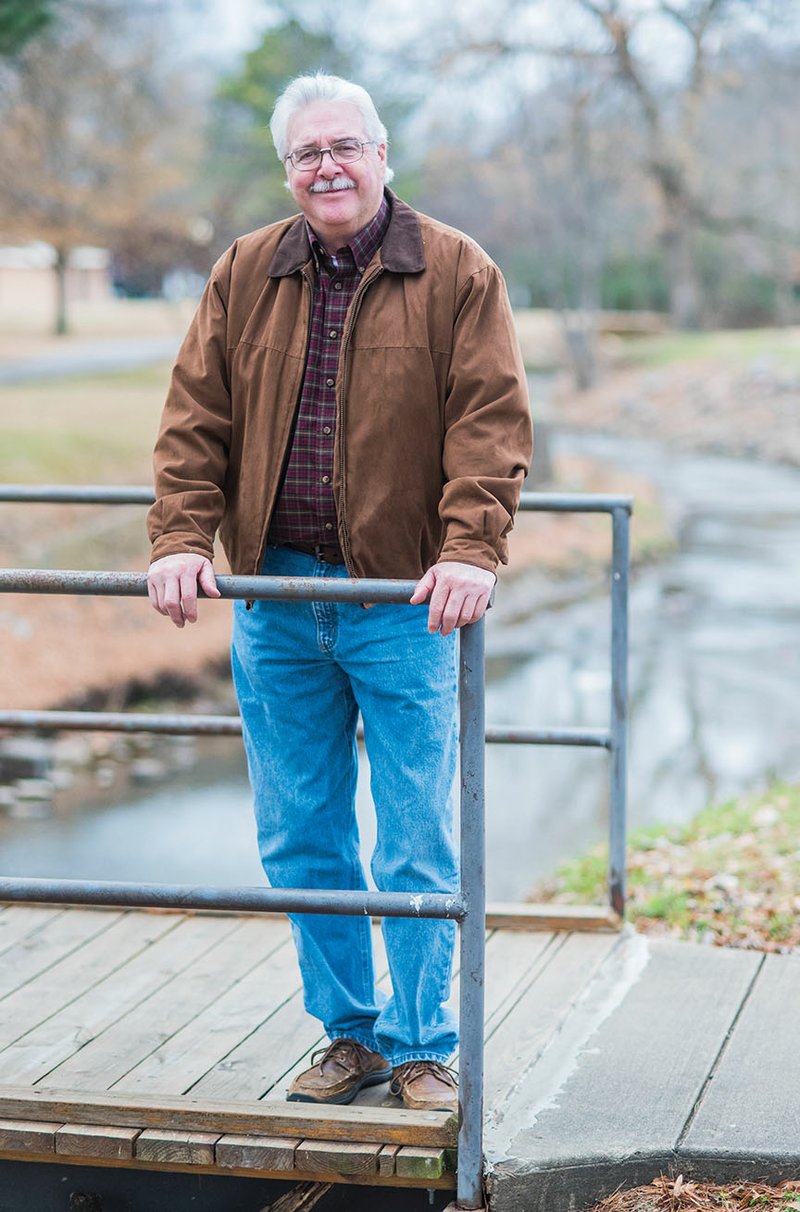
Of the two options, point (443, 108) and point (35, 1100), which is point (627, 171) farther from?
point (35, 1100)

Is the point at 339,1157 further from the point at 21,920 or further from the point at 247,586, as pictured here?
the point at 21,920

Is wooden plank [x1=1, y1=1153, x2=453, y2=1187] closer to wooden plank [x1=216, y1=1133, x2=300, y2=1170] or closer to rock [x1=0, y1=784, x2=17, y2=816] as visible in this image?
wooden plank [x1=216, y1=1133, x2=300, y2=1170]

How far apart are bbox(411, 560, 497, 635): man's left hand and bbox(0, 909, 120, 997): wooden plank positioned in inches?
68.9

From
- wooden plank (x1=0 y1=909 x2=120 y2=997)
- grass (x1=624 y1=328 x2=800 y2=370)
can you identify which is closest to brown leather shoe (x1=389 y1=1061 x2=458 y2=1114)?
wooden plank (x1=0 y1=909 x2=120 y2=997)

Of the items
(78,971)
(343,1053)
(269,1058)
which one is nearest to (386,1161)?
(343,1053)

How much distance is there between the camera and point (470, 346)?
274 centimetres

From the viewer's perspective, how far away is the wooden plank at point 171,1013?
3.23 meters

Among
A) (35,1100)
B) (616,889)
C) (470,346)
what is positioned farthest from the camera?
(616,889)

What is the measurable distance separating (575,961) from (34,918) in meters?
1.53

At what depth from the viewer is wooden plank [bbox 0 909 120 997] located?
3803 millimetres

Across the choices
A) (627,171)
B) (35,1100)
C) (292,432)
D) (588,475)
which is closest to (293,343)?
(292,432)

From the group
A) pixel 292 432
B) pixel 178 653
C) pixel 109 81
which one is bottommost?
pixel 178 653

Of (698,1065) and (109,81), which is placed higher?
(109,81)

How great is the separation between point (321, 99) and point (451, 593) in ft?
3.13
